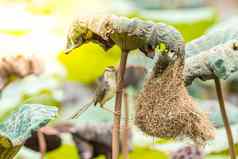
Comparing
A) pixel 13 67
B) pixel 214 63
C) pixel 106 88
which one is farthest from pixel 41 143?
pixel 214 63

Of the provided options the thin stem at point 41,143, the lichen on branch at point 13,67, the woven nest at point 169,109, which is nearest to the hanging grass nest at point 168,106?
the woven nest at point 169,109

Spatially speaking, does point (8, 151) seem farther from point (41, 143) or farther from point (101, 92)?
point (41, 143)

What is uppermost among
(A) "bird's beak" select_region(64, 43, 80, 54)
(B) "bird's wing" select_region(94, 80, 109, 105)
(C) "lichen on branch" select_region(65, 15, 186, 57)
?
(C) "lichen on branch" select_region(65, 15, 186, 57)

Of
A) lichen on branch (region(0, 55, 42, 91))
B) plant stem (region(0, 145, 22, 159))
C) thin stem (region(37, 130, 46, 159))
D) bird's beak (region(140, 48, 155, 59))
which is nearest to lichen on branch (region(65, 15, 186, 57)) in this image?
bird's beak (region(140, 48, 155, 59))

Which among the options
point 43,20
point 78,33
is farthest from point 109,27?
point 43,20

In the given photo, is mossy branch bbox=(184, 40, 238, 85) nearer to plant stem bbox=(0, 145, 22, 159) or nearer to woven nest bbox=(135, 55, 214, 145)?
woven nest bbox=(135, 55, 214, 145)

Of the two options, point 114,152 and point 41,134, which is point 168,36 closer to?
point 114,152

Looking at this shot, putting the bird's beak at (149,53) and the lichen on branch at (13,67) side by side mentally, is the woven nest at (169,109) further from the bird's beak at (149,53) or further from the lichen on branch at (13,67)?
the lichen on branch at (13,67)
